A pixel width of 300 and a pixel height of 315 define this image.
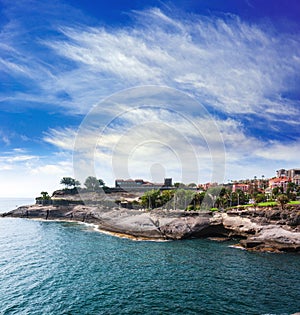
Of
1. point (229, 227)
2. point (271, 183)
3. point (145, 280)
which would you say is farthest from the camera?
point (271, 183)

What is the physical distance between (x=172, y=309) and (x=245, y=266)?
57.7 ft

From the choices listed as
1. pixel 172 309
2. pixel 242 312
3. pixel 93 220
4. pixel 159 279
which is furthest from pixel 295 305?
pixel 93 220

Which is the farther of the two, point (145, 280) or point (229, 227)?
point (229, 227)

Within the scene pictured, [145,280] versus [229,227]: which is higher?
[229,227]

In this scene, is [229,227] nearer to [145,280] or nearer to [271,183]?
[145,280]

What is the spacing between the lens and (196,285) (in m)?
28.2

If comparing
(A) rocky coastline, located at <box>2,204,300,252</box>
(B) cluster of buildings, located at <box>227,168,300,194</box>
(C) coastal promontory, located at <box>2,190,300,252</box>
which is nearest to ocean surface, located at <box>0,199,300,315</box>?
(C) coastal promontory, located at <box>2,190,300,252</box>

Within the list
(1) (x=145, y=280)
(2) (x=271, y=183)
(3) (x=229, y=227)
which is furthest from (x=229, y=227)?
(2) (x=271, y=183)

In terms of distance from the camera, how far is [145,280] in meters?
29.8

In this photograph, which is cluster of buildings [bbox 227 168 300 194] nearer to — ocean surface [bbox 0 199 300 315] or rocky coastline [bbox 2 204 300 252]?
rocky coastline [bbox 2 204 300 252]

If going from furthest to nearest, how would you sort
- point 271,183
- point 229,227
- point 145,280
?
point 271,183 → point 229,227 → point 145,280

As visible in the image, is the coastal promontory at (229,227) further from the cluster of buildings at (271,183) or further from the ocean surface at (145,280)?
the cluster of buildings at (271,183)

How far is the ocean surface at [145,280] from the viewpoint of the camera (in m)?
23.1

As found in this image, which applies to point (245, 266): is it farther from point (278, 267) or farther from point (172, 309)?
point (172, 309)
